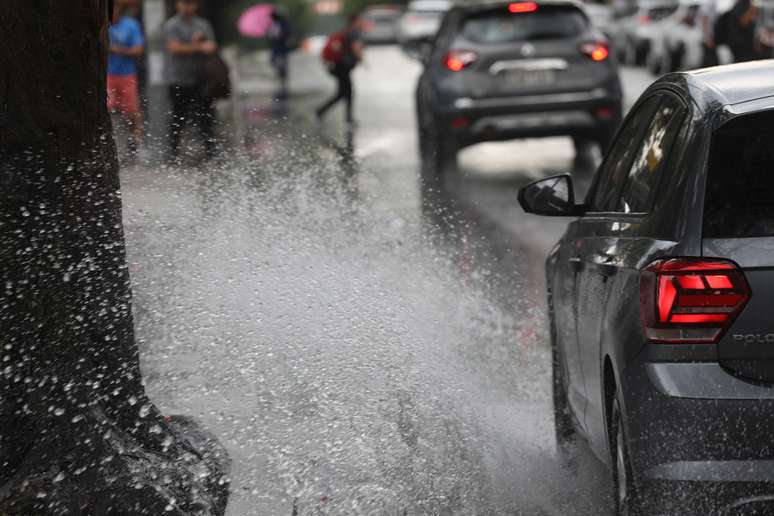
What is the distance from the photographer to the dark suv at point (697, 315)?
3.83 meters

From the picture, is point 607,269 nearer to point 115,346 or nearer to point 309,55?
point 115,346

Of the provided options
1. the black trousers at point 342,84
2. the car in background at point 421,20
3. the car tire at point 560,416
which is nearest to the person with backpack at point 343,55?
the black trousers at point 342,84

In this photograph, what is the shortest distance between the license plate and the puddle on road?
5868 mm

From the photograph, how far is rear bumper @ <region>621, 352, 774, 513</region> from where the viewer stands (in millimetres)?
3814

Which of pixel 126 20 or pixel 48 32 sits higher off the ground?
pixel 48 32

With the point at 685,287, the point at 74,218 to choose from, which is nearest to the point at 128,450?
the point at 74,218

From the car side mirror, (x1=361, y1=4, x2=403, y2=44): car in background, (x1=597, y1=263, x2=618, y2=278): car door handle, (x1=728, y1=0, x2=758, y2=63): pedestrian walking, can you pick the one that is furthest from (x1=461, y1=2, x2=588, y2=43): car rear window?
(x1=361, y1=4, x2=403, y2=44): car in background

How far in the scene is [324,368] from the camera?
20.9 ft

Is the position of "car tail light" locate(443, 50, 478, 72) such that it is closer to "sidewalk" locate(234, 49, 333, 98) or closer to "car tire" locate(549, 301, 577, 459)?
"car tire" locate(549, 301, 577, 459)

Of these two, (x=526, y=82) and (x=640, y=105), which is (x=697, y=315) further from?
(x=526, y=82)

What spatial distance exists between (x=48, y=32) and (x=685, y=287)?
90.3 inches

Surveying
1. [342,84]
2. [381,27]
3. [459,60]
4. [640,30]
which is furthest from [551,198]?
[381,27]

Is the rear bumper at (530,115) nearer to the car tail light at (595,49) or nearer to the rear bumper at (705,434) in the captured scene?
the car tail light at (595,49)

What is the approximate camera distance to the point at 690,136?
14.1ft
